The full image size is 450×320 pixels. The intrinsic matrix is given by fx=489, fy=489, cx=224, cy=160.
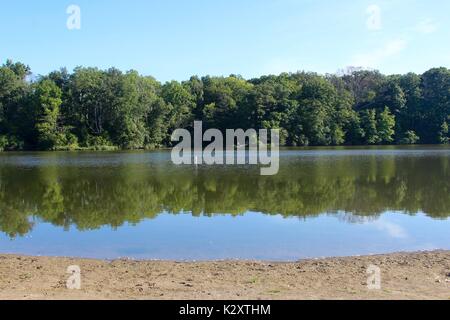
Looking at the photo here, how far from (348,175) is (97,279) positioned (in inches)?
808

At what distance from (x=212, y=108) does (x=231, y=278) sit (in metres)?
70.9

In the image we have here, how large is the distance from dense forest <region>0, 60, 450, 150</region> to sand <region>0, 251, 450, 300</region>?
2422 inches

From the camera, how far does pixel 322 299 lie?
5.95m

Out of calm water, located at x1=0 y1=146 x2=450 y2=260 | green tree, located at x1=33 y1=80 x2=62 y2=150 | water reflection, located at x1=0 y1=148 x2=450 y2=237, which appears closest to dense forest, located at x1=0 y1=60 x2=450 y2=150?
green tree, located at x1=33 y1=80 x2=62 y2=150

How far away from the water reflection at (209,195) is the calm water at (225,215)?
4cm

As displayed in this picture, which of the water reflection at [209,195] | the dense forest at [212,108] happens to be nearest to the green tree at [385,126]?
the dense forest at [212,108]

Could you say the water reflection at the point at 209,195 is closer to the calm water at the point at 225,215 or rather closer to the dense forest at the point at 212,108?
the calm water at the point at 225,215

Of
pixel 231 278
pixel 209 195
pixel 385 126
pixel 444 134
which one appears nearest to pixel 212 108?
pixel 385 126

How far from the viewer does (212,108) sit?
256 ft

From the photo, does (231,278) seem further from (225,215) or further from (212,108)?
(212,108)
